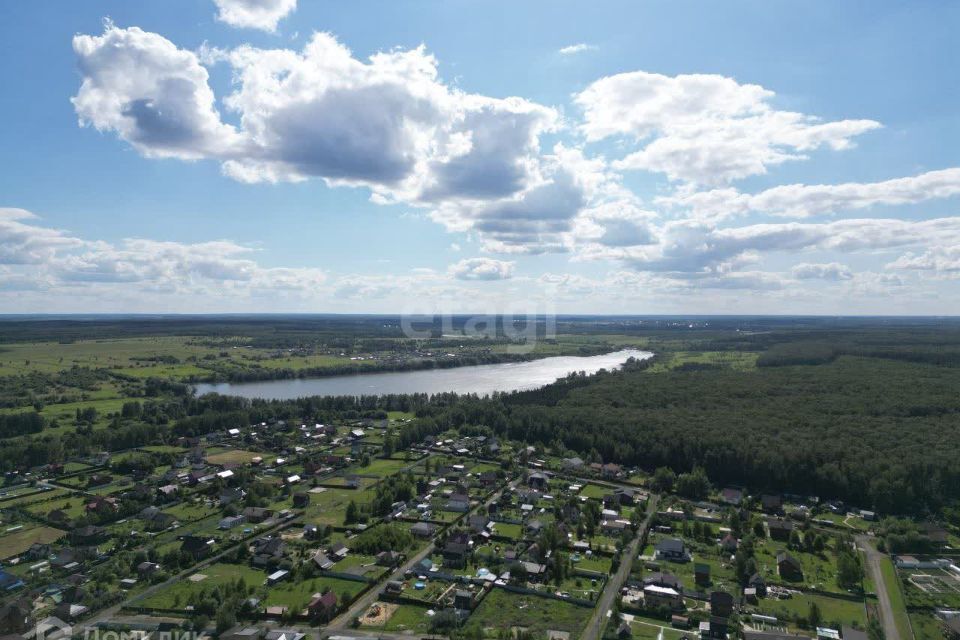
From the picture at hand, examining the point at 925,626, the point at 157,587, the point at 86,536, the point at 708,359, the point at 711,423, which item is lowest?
the point at 925,626

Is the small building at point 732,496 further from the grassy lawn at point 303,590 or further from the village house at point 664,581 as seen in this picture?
the grassy lawn at point 303,590

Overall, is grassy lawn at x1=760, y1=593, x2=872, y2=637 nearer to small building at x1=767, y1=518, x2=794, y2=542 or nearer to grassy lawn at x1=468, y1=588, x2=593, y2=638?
small building at x1=767, y1=518, x2=794, y2=542

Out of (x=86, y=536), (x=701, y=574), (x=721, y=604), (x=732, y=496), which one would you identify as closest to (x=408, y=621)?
(x=721, y=604)

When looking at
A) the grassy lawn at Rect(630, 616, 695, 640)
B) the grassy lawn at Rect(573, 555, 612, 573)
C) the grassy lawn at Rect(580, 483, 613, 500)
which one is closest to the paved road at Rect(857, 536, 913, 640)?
the grassy lawn at Rect(630, 616, 695, 640)

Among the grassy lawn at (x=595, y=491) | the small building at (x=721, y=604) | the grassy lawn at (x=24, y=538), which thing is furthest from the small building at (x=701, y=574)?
the grassy lawn at (x=24, y=538)

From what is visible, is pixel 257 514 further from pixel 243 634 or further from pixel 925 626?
pixel 925 626

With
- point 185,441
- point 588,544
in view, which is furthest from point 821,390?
point 185,441
